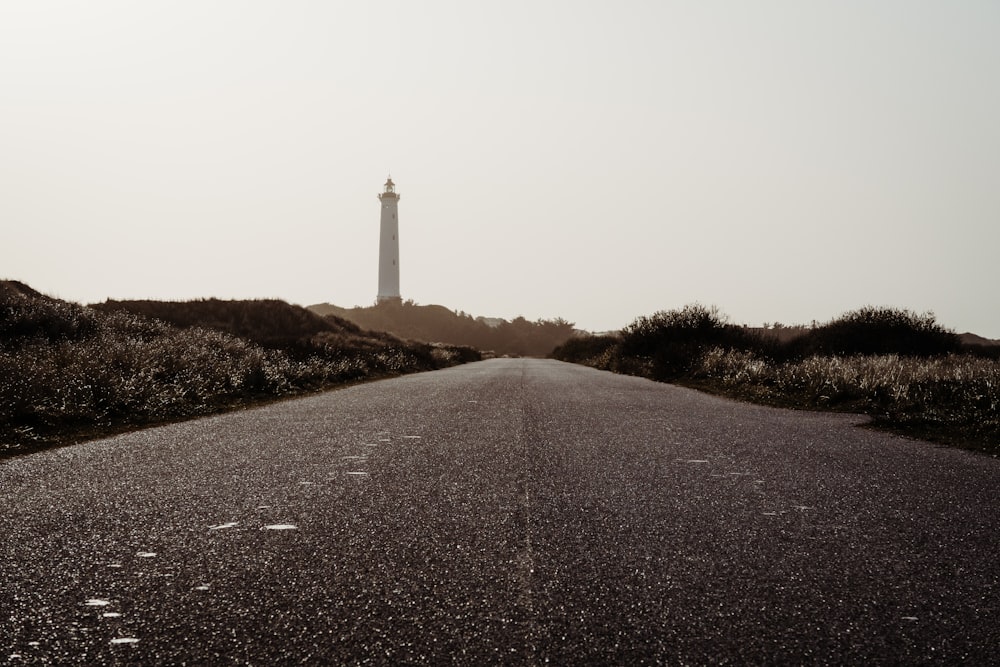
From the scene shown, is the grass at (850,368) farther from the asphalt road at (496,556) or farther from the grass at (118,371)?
the grass at (118,371)

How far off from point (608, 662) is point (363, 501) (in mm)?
2628

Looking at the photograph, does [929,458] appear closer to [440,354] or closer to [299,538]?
[299,538]

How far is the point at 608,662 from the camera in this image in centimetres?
235

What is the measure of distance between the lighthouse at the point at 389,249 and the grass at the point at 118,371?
6070 centimetres

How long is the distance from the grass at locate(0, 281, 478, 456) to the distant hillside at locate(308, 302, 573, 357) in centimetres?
5651

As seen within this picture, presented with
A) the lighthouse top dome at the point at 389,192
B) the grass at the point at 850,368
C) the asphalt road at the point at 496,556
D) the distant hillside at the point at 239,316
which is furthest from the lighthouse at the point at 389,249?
the asphalt road at the point at 496,556

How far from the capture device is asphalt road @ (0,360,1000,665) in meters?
2.50

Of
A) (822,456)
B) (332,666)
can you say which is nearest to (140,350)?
(822,456)

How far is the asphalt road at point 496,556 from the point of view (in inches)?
98.6

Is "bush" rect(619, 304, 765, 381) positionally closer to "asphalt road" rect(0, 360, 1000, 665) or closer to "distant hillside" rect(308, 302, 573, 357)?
"asphalt road" rect(0, 360, 1000, 665)

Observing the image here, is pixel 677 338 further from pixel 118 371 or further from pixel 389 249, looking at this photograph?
pixel 389 249

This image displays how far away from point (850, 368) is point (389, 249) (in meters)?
79.7

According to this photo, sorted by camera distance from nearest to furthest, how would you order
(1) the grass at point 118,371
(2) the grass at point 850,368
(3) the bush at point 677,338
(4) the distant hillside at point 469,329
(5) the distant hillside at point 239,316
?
(1) the grass at point 118,371, (2) the grass at point 850,368, (3) the bush at point 677,338, (5) the distant hillside at point 239,316, (4) the distant hillside at point 469,329

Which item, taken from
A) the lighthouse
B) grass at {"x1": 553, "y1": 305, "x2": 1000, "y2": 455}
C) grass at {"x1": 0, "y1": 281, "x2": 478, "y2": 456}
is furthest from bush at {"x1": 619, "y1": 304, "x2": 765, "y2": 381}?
the lighthouse
